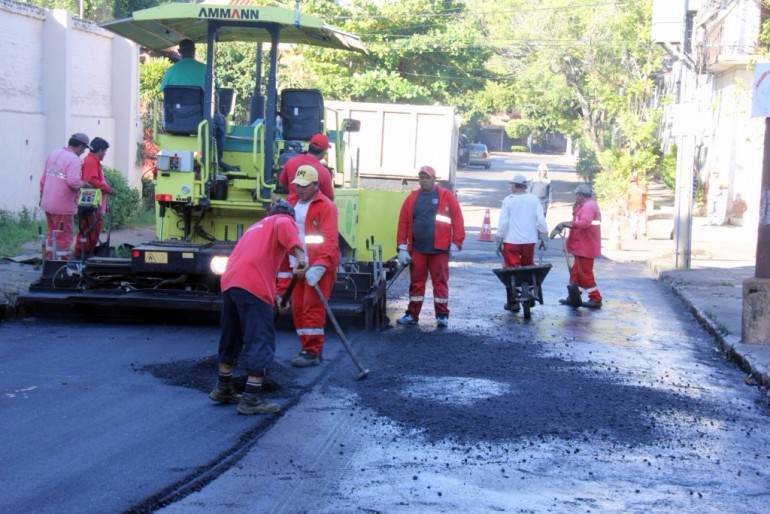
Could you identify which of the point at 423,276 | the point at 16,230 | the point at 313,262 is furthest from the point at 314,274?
the point at 16,230

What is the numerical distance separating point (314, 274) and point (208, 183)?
2.68m

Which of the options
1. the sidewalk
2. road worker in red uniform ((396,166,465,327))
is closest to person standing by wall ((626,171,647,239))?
the sidewalk

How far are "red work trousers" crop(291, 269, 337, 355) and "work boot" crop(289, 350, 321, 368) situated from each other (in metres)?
0.04

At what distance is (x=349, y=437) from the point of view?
22.8 ft

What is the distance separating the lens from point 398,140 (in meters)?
23.5

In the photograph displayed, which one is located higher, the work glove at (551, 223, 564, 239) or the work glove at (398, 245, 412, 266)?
the work glove at (551, 223, 564, 239)

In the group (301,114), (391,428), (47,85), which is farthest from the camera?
(47,85)

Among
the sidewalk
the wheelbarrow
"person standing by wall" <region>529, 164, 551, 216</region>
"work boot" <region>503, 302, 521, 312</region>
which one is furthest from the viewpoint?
"person standing by wall" <region>529, 164, 551, 216</region>

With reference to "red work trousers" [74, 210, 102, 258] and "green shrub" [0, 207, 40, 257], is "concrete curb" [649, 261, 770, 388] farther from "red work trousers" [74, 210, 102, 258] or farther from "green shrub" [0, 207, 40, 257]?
"green shrub" [0, 207, 40, 257]

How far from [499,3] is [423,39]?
19302 mm

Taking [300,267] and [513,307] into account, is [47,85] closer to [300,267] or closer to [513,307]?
[513,307]

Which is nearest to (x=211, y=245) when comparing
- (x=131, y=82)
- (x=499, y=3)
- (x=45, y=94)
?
(x=45, y=94)

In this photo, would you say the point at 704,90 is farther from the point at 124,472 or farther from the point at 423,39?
the point at 124,472

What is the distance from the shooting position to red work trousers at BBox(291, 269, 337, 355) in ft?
30.8
